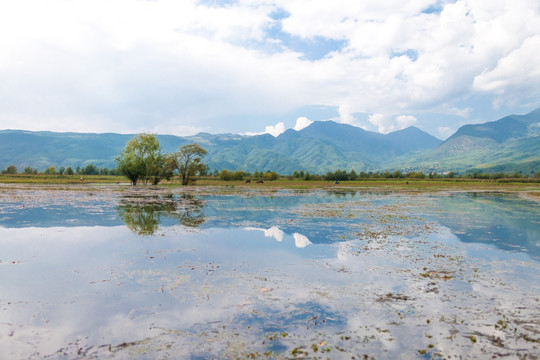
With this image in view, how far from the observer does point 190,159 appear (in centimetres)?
9962

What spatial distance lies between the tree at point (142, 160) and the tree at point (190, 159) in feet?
17.0

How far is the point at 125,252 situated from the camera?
18.7 m

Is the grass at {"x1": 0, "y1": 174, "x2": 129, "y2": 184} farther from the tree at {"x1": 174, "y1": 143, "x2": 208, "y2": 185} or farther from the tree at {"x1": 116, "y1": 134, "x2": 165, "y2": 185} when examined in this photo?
the tree at {"x1": 174, "y1": 143, "x2": 208, "y2": 185}

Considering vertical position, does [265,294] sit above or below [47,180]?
below

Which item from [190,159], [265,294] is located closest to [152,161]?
[190,159]

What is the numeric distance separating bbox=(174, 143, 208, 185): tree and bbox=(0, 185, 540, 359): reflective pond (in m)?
73.4

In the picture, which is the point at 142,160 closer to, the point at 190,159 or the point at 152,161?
the point at 152,161

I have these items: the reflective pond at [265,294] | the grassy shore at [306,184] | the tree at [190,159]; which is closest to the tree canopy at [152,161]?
the tree at [190,159]

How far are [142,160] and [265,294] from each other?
91732 mm

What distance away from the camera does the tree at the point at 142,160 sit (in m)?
94.4

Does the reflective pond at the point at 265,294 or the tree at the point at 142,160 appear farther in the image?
the tree at the point at 142,160

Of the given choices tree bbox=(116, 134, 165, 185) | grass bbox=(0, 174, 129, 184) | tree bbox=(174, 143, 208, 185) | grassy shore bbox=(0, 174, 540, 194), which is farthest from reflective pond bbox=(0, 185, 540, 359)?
grass bbox=(0, 174, 129, 184)

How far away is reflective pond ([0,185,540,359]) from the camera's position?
8789 mm

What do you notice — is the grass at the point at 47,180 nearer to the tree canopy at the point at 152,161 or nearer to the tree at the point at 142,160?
the tree at the point at 142,160
